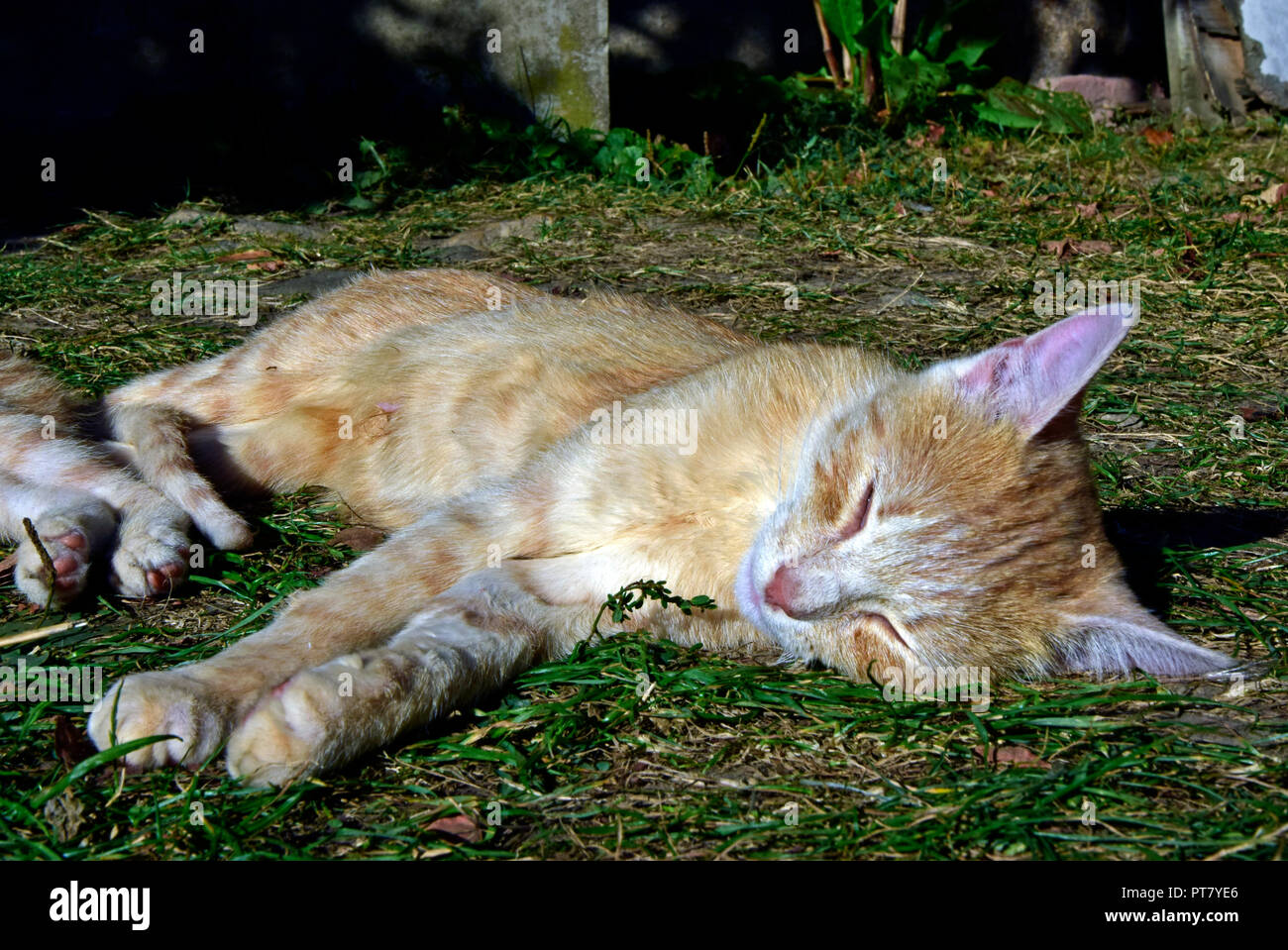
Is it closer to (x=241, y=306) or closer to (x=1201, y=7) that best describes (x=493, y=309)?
(x=241, y=306)

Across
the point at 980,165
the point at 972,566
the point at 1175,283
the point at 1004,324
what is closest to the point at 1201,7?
the point at 980,165

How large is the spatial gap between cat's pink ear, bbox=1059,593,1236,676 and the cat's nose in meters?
0.67

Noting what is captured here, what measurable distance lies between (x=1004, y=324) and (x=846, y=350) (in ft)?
7.22

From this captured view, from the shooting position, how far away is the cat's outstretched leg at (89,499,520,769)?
7.39 feet

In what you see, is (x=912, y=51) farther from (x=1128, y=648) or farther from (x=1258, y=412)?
(x=1128, y=648)

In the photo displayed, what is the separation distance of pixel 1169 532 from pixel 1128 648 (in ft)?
3.11

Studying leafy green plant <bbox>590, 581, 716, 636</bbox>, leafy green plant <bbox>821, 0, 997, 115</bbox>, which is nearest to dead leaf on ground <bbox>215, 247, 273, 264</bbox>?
leafy green plant <bbox>590, 581, 716, 636</bbox>

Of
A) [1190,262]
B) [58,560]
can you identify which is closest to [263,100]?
[58,560]

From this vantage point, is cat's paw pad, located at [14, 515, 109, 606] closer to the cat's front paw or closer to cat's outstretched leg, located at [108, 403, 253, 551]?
the cat's front paw

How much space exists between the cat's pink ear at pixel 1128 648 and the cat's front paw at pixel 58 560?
2.48 metres

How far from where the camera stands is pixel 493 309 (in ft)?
13.1

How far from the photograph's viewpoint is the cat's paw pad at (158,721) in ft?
7.34

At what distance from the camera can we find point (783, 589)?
2594 millimetres

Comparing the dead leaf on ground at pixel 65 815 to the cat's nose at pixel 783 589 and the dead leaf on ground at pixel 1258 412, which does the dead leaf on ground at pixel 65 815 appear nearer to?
the cat's nose at pixel 783 589
